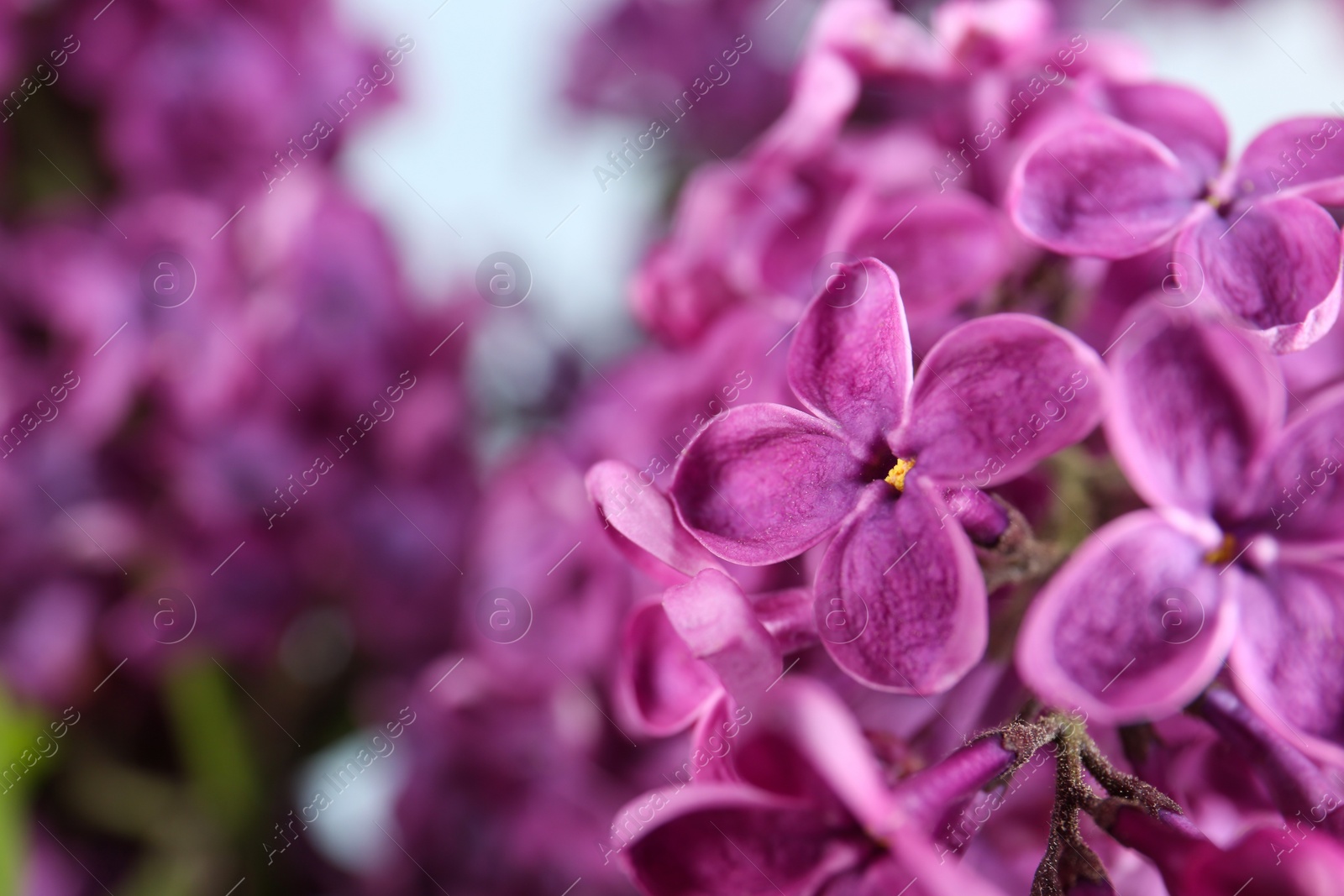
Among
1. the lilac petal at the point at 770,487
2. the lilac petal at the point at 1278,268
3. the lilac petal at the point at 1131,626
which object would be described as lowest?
the lilac petal at the point at 1131,626

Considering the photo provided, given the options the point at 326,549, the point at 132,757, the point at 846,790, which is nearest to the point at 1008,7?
the point at 846,790

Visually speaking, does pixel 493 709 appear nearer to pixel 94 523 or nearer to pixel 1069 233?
pixel 94 523

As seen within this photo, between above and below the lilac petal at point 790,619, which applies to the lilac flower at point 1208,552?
below

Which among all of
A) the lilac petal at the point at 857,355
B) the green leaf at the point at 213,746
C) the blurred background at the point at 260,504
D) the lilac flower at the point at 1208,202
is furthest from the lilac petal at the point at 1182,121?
the green leaf at the point at 213,746

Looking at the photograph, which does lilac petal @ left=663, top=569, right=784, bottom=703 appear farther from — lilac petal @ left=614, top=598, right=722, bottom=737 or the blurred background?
the blurred background

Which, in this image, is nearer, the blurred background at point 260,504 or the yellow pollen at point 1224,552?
Answer: the yellow pollen at point 1224,552

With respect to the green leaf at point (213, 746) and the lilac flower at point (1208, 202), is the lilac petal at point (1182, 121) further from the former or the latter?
the green leaf at point (213, 746)

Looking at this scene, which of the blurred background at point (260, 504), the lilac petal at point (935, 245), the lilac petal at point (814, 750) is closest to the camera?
the lilac petal at point (814, 750)
